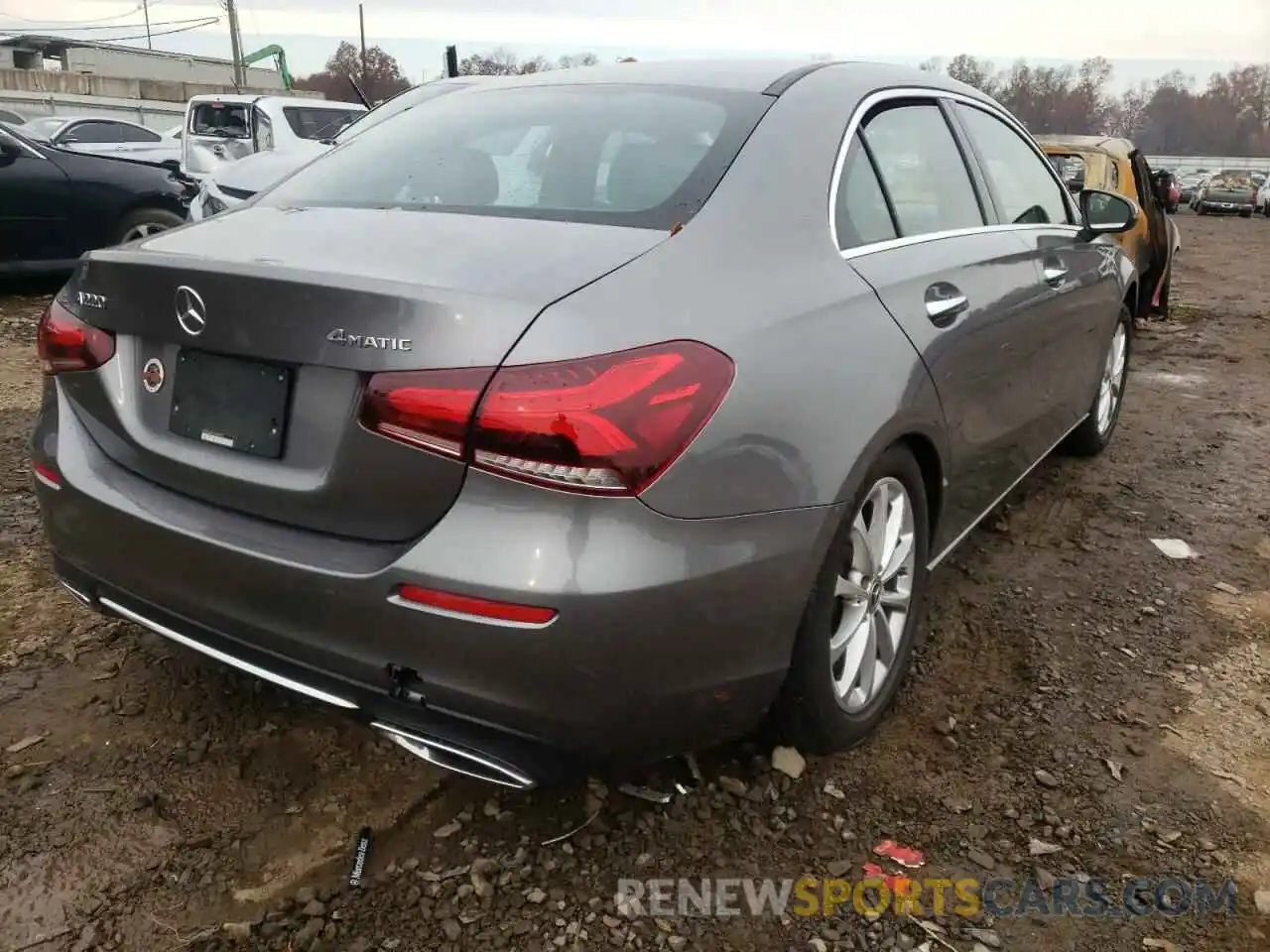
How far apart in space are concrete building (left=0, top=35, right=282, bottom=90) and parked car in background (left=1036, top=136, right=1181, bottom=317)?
48383mm

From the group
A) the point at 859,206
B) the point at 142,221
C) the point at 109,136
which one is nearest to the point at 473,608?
the point at 859,206

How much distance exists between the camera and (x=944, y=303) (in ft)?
8.51

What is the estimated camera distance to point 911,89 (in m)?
2.98

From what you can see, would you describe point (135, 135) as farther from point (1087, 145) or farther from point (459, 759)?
point (459, 759)

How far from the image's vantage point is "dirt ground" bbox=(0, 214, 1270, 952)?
1.98 metres

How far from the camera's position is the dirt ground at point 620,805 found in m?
1.98

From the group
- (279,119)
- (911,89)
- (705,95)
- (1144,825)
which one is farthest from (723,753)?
(279,119)

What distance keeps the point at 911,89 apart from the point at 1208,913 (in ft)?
7.23

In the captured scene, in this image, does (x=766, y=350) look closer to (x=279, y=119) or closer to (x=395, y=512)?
(x=395, y=512)

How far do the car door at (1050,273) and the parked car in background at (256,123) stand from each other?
8240 millimetres

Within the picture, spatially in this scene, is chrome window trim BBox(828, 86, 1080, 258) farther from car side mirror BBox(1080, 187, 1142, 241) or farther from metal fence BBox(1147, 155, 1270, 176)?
metal fence BBox(1147, 155, 1270, 176)

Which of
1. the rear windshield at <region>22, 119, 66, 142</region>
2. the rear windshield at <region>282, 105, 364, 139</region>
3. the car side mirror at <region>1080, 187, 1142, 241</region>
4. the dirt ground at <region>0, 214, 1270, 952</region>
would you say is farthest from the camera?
the rear windshield at <region>22, 119, 66, 142</region>

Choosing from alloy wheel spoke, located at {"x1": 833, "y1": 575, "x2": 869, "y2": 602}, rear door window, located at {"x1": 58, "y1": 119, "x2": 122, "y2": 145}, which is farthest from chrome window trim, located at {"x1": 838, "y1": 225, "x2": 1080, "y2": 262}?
rear door window, located at {"x1": 58, "y1": 119, "x2": 122, "y2": 145}

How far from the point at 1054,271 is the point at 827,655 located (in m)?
1.97
